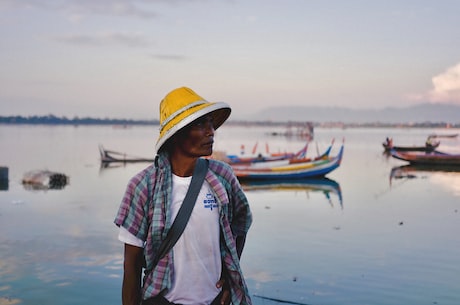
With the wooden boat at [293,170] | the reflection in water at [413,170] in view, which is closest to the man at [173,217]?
the wooden boat at [293,170]

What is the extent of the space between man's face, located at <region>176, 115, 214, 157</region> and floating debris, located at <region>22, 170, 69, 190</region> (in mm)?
19624

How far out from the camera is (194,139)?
6.97ft

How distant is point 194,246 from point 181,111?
0.49 m

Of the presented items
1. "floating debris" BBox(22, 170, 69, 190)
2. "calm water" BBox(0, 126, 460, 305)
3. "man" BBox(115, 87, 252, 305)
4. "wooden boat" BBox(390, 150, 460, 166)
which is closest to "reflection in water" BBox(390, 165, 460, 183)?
"wooden boat" BBox(390, 150, 460, 166)

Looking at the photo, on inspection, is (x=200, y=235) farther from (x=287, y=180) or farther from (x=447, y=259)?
(x=287, y=180)

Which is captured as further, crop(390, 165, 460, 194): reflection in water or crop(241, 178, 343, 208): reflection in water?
crop(390, 165, 460, 194): reflection in water

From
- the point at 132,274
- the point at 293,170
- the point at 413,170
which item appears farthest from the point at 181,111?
the point at 413,170

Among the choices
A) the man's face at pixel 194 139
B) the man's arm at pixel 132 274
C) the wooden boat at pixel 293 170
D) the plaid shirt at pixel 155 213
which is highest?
the man's face at pixel 194 139

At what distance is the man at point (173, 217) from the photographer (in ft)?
6.66

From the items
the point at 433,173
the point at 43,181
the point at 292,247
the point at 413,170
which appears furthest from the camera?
the point at 413,170

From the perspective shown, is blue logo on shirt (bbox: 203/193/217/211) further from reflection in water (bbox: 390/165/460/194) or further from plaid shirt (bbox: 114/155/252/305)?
reflection in water (bbox: 390/165/460/194)

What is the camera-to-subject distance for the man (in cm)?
203

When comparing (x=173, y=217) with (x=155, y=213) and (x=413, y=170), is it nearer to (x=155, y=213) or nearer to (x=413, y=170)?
(x=155, y=213)

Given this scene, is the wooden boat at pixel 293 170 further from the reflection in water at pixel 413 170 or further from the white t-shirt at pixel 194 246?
the white t-shirt at pixel 194 246
